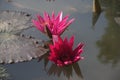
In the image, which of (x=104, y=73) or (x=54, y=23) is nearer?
(x=104, y=73)

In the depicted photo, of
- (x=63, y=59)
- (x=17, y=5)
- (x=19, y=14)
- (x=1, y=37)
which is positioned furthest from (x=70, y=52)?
(x=17, y=5)

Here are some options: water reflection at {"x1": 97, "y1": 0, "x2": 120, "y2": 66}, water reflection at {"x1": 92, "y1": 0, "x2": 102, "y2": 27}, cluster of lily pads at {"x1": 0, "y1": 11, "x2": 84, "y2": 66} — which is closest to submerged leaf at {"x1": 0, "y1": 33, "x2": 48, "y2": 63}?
cluster of lily pads at {"x1": 0, "y1": 11, "x2": 84, "y2": 66}

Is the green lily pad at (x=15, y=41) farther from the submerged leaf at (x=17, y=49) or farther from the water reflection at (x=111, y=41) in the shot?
the water reflection at (x=111, y=41)

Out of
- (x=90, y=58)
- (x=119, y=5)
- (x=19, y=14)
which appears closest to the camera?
(x=90, y=58)

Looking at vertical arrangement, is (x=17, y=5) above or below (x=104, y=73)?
above

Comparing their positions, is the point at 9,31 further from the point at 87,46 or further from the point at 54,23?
the point at 87,46

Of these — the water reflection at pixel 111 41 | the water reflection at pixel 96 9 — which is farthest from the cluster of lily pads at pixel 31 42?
the water reflection at pixel 96 9
